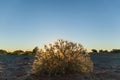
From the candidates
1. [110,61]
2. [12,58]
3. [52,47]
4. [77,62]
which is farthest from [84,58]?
[12,58]

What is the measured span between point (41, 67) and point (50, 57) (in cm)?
64

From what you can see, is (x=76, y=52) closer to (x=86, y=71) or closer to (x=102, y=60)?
(x=86, y=71)

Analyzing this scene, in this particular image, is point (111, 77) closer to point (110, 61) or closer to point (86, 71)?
point (86, 71)

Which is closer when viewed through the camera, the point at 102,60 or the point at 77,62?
the point at 77,62

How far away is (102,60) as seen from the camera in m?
30.9

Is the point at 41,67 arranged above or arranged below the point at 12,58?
below

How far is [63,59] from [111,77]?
2632 mm

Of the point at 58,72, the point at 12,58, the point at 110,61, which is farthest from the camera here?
the point at 12,58

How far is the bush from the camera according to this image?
18453 mm

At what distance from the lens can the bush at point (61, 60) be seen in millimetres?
18453

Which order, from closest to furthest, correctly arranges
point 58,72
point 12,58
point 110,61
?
point 58,72 → point 110,61 → point 12,58

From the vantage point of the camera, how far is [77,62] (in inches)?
740

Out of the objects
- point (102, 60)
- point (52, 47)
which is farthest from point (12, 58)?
point (52, 47)

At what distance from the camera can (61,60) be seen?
1858 centimetres
